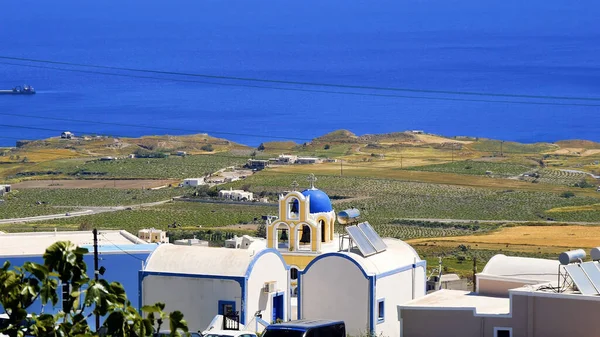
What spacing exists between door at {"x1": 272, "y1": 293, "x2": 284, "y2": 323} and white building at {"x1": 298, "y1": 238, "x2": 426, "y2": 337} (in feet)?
1.28

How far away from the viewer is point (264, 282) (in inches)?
1099

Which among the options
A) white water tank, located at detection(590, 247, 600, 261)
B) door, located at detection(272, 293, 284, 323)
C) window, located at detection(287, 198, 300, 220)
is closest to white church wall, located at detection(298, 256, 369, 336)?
door, located at detection(272, 293, 284, 323)

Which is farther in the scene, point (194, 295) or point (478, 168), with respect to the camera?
point (478, 168)

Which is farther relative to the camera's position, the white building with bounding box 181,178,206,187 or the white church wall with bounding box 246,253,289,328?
the white building with bounding box 181,178,206,187

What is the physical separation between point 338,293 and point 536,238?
30314 millimetres

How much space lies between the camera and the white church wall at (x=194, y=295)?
89.8ft

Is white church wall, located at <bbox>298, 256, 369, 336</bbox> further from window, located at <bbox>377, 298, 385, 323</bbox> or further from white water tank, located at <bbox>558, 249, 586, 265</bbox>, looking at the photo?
white water tank, located at <bbox>558, 249, 586, 265</bbox>

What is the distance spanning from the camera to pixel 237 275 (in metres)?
27.3

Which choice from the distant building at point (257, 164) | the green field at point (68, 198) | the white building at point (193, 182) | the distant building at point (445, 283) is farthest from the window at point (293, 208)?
the distant building at point (257, 164)

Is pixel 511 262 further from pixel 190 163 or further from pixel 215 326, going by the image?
pixel 190 163

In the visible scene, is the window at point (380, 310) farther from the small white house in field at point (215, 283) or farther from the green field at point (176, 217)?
the green field at point (176, 217)

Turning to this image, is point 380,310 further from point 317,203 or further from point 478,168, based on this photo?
point 478,168

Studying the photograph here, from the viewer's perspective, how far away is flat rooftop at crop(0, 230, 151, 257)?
30969mm

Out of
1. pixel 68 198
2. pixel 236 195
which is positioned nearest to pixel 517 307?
pixel 236 195
